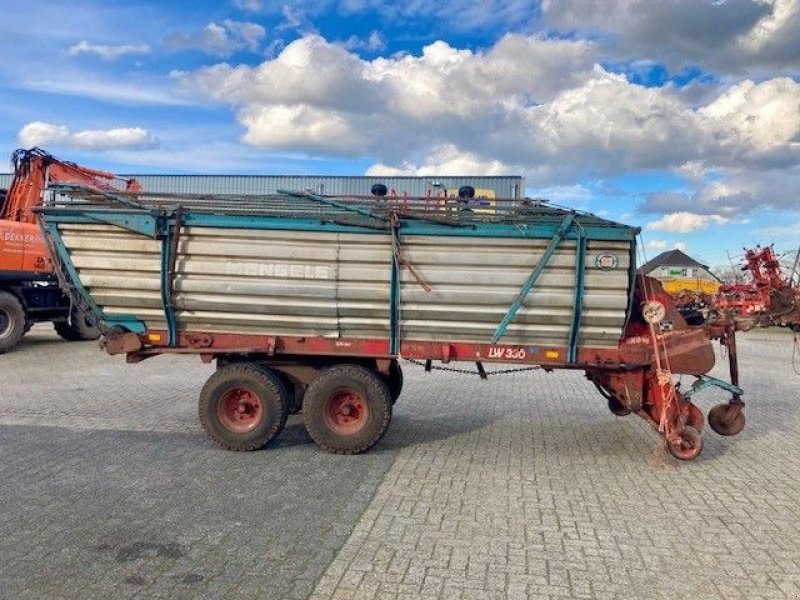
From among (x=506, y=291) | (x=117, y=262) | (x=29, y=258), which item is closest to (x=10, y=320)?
(x=29, y=258)

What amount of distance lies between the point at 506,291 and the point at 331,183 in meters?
25.1

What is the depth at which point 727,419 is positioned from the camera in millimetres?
6910

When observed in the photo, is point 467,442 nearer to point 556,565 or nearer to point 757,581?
point 556,565

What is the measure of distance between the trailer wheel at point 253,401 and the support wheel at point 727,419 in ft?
14.2

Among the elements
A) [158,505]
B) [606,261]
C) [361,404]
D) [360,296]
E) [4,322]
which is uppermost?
[606,261]

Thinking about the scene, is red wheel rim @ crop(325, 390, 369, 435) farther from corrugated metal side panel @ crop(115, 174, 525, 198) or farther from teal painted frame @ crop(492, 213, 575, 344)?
corrugated metal side panel @ crop(115, 174, 525, 198)

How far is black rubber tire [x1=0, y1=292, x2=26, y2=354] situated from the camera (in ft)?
44.9

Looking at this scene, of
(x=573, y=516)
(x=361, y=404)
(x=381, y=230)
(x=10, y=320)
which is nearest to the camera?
(x=573, y=516)

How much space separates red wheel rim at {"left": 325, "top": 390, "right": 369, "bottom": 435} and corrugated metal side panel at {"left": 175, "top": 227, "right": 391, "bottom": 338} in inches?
24.7

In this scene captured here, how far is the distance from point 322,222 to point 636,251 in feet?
9.47

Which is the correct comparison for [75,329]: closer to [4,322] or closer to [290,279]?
[4,322]

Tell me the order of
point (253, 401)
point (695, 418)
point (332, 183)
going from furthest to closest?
point (332, 183)
point (253, 401)
point (695, 418)

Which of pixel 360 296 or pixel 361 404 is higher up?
pixel 360 296

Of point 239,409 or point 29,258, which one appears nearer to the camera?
point 239,409
